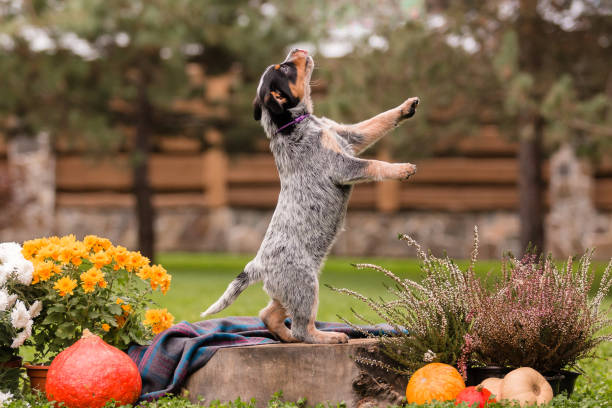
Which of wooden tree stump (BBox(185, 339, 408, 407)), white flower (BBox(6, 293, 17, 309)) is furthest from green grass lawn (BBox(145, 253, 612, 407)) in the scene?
white flower (BBox(6, 293, 17, 309))

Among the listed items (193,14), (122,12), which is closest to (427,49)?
(193,14)

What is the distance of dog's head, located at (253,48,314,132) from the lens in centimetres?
366

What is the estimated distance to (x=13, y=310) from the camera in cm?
364

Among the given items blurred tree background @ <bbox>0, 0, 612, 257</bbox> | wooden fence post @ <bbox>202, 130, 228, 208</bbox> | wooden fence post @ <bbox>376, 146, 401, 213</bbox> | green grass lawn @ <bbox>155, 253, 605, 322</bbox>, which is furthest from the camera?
wooden fence post @ <bbox>202, 130, 228, 208</bbox>

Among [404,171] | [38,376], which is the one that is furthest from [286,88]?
[38,376]

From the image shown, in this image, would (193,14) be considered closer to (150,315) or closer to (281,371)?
(150,315)

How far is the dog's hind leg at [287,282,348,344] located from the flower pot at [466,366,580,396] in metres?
0.66

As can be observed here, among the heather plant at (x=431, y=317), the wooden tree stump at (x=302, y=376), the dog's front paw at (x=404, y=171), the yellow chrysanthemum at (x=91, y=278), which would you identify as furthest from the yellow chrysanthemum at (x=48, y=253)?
the dog's front paw at (x=404, y=171)

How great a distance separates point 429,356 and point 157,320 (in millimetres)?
1601

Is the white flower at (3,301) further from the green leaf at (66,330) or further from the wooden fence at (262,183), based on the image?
the wooden fence at (262,183)

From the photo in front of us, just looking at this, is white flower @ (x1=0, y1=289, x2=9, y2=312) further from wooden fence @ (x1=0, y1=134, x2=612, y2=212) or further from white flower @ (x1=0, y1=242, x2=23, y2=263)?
wooden fence @ (x1=0, y1=134, x2=612, y2=212)

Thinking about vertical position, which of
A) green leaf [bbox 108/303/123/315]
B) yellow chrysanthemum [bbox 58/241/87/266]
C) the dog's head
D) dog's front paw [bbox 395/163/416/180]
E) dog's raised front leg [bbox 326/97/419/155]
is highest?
the dog's head

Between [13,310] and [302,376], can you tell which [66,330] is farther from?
[302,376]

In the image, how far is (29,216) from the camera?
15.0 m
